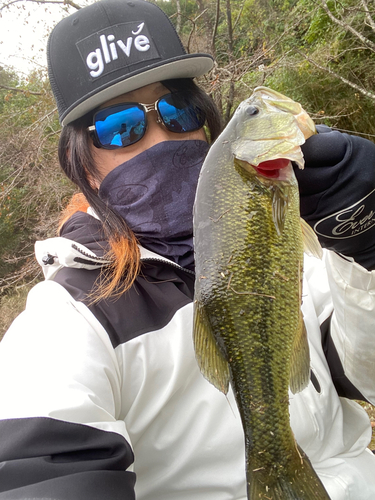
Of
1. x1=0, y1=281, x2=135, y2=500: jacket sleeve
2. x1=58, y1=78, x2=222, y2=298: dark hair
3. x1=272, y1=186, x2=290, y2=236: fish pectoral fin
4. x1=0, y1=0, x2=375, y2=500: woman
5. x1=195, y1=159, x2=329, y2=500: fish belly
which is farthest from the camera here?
x1=58, y1=78, x2=222, y2=298: dark hair

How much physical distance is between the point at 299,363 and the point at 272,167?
723mm

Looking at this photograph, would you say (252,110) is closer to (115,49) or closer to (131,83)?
(131,83)

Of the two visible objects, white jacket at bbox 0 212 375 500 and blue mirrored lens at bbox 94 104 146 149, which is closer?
white jacket at bbox 0 212 375 500

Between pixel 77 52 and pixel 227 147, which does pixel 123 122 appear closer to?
pixel 77 52

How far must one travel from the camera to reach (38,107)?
23.7 ft

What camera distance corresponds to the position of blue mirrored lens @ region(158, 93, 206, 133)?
192cm

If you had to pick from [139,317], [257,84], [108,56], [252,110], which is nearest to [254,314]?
[139,317]

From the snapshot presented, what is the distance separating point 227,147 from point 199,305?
59cm

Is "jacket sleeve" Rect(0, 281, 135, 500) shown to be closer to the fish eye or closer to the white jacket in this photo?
the white jacket

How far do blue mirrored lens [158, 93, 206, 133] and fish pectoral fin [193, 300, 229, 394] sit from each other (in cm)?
110

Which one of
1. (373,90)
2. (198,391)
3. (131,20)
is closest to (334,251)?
(198,391)

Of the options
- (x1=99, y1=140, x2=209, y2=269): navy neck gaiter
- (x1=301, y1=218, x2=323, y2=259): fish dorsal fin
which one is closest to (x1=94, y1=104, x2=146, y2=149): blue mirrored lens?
(x1=99, y1=140, x2=209, y2=269): navy neck gaiter

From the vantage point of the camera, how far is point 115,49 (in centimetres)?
193

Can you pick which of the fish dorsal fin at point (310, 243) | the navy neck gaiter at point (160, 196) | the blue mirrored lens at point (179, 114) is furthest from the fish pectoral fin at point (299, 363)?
the blue mirrored lens at point (179, 114)
